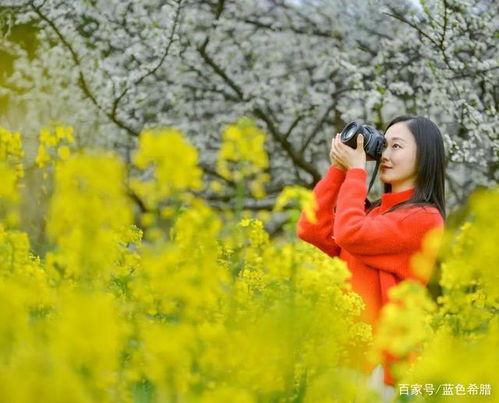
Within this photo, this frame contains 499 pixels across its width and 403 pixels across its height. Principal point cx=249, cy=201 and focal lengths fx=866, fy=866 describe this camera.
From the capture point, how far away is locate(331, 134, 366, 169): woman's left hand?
3.21 metres

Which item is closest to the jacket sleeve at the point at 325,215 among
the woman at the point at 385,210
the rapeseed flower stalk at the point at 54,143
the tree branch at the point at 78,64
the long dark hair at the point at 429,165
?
the woman at the point at 385,210

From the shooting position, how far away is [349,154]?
3262mm

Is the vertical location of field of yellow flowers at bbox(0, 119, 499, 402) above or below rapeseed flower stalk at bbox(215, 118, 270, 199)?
below

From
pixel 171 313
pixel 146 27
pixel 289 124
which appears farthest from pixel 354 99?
pixel 171 313

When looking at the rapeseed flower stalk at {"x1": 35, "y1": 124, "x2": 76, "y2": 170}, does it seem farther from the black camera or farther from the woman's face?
the woman's face

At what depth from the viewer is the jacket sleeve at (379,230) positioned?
9.93 ft

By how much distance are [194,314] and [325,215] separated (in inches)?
74.9

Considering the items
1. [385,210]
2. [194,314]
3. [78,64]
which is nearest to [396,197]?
[385,210]

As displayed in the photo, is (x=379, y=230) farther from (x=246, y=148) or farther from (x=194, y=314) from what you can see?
(x=194, y=314)

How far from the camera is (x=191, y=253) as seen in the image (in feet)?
5.62

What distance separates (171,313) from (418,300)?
49cm

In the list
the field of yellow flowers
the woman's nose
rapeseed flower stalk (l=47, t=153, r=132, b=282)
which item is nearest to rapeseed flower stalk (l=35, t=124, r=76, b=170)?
the field of yellow flowers

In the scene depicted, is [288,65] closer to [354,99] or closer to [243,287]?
[354,99]

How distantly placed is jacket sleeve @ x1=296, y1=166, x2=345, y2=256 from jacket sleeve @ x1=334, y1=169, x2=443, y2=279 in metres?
0.23
